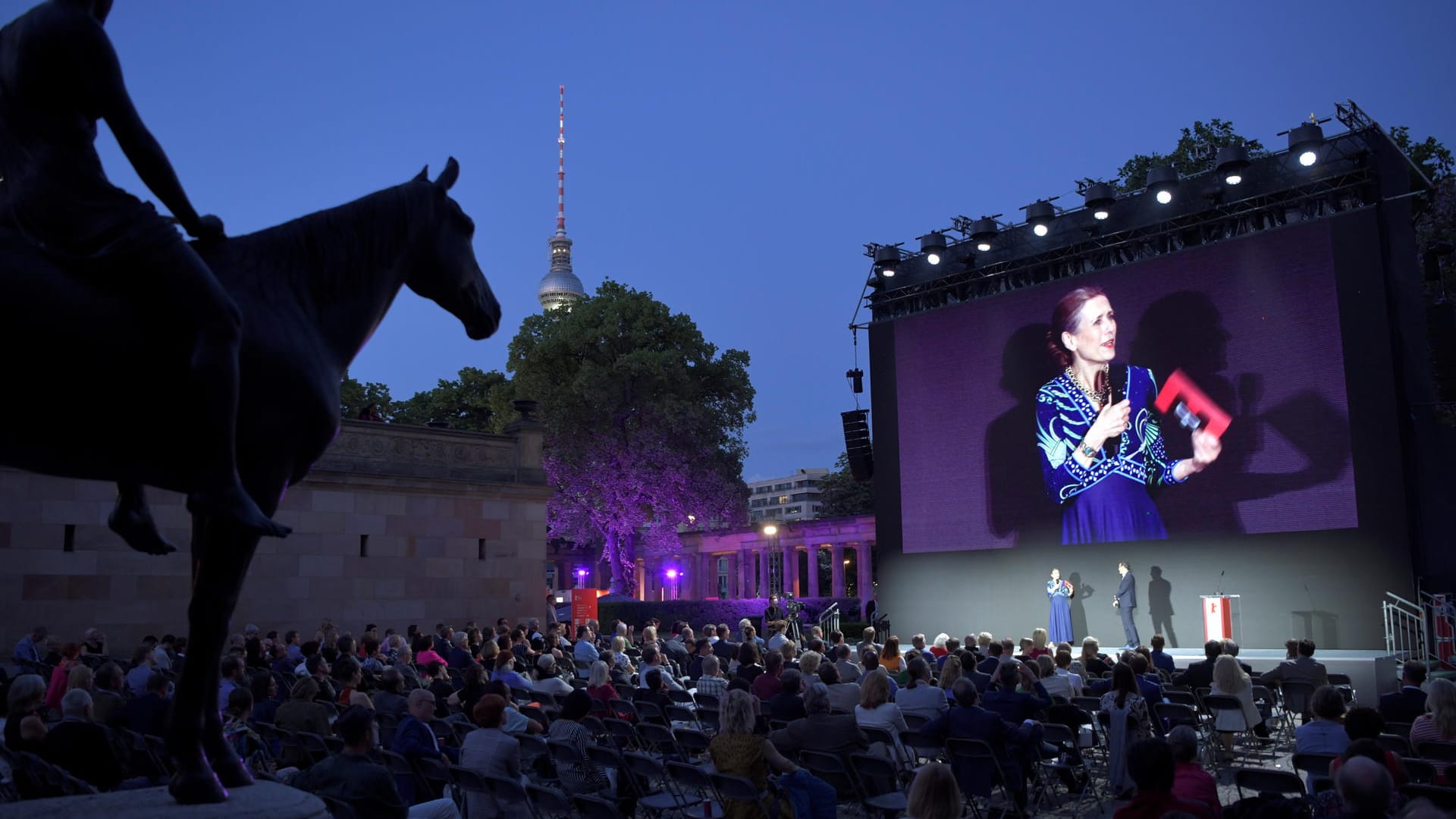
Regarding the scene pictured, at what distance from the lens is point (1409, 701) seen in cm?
693

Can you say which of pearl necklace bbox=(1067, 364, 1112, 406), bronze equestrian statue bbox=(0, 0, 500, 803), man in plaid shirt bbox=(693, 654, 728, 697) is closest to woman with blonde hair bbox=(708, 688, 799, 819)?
bronze equestrian statue bbox=(0, 0, 500, 803)

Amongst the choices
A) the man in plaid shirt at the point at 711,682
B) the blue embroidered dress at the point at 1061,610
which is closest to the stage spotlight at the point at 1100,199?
the blue embroidered dress at the point at 1061,610

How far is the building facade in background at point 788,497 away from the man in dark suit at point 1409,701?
443ft

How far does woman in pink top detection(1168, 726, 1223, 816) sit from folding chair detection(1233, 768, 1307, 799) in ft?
1.52

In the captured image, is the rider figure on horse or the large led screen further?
the large led screen

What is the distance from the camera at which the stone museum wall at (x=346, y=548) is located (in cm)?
1466

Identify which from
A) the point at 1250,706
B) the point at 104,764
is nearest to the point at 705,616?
the point at 1250,706

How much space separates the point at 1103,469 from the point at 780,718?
12612 millimetres

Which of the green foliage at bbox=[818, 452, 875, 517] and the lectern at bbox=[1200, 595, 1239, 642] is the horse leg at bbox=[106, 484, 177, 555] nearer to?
the lectern at bbox=[1200, 595, 1239, 642]

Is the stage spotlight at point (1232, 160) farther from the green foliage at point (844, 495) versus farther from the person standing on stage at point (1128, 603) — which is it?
the green foliage at point (844, 495)

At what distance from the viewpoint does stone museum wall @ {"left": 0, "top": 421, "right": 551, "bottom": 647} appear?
14.7 meters

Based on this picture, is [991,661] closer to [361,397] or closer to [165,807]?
[165,807]

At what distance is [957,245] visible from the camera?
842 inches

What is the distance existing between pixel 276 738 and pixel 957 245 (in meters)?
17.4
